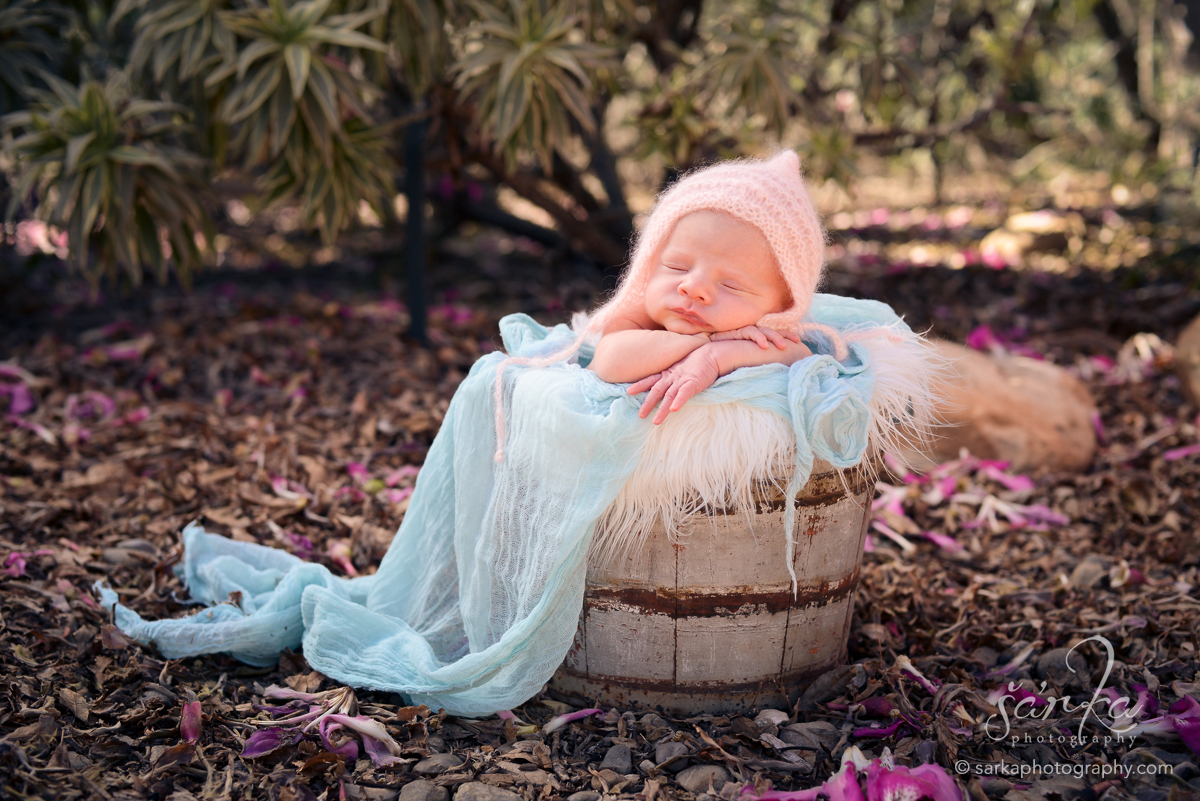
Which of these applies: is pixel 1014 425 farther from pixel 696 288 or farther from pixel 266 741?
pixel 266 741

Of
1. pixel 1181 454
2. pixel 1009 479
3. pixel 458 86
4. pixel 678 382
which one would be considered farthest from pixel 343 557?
pixel 1181 454

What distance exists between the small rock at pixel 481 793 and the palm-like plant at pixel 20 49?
363 centimetres

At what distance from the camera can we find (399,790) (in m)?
1.71

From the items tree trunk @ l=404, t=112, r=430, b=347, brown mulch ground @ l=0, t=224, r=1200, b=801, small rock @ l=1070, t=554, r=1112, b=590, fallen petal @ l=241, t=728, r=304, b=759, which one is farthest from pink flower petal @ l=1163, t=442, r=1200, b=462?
tree trunk @ l=404, t=112, r=430, b=347

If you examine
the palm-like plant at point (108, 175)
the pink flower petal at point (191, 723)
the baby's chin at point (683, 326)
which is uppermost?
the palm-like plant at point (108, 175)

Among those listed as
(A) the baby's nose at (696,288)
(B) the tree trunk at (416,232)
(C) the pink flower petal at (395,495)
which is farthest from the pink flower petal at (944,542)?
(B) the tree trunk at (416,232)

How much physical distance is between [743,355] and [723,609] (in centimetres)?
51

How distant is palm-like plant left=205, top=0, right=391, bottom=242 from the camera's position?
3189 mm

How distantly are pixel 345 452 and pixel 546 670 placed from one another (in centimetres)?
172

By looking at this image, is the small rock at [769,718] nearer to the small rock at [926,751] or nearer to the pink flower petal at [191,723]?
the small rock at [926,751]

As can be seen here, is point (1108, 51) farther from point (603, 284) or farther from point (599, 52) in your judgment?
point (599, 52)

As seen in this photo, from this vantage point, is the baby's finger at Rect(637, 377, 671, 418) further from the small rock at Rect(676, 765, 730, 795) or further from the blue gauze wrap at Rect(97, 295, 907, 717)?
the small rock at Rect(676, 765, 730, 795)

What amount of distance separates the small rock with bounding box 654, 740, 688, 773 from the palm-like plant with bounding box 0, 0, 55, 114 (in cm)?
379

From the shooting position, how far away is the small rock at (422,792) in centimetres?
167
